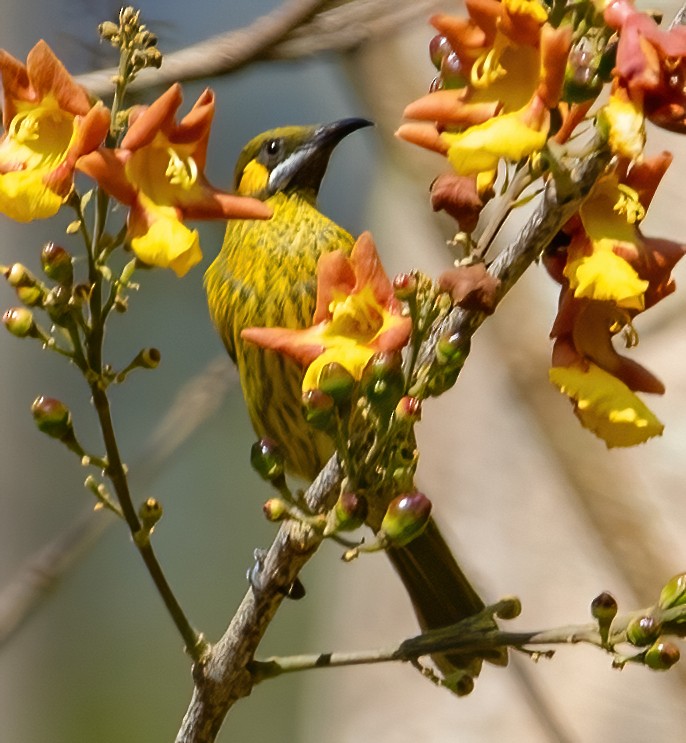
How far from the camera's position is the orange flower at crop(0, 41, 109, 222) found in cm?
55

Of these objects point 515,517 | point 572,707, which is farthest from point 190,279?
point 572,707

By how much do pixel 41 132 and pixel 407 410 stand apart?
261 millimetres

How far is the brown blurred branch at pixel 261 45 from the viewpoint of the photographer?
4.99 ft

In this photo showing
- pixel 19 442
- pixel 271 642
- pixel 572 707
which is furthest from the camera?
pixel 271 642

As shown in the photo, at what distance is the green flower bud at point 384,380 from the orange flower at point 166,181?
0.11 meters

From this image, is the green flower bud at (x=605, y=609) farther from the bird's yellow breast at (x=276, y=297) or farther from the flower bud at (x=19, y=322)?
the bird's yellow breast at (x=276, y=297)

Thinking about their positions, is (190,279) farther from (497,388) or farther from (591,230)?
(591,230)

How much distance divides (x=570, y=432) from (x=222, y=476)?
5.11 ft

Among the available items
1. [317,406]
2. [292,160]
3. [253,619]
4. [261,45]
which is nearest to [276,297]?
[292,160]

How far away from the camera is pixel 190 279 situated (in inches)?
118

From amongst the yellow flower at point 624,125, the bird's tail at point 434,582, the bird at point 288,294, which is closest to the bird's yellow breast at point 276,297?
the bird at point 288,294

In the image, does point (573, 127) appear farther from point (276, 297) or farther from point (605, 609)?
point (276, 297)

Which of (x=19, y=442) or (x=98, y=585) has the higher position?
(x=19, y=442)

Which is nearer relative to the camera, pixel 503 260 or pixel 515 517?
pixel 503 260
